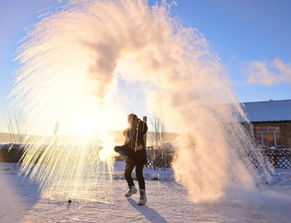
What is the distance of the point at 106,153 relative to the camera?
11422mm

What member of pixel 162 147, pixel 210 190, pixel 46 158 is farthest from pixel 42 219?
pixel 46 158

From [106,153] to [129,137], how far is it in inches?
245

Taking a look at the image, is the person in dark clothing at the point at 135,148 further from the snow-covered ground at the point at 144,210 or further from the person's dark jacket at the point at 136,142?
the snow-covered ground at the point at 144,210

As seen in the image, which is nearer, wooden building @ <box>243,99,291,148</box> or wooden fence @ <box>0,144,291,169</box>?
wooden fence @ <box>0,144,291,169</box>

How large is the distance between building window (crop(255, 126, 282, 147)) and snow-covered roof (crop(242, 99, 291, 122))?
986 mm

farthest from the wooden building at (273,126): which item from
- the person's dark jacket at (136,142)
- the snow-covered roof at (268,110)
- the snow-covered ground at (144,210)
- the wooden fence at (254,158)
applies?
the person's dark jacket at (136,142)

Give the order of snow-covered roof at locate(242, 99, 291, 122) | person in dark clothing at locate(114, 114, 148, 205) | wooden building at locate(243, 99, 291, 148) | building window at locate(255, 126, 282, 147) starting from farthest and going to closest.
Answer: snow-covered roof at locate(242, 99, 291, 122)
building window at locate(255, 126, 282, 147)
wooden building at locate(243, 99, 291, 148)
person in dark clothing at locate(114, 114, 148, 205)

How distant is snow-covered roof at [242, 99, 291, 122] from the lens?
76.4ft

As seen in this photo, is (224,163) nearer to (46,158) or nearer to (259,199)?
(259,199)

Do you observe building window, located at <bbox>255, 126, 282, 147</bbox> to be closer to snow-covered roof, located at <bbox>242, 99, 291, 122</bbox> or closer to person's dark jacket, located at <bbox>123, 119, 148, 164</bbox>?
snow-covered roof, located at <bbox>242, 99, 291, 122</bbox>

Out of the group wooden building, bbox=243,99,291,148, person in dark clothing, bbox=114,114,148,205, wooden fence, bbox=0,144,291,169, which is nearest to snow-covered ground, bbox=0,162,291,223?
person in dark clothing, bbox=114,114,148,205

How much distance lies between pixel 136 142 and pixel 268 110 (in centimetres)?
2408

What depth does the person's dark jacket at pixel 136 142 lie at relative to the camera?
17.5 feet

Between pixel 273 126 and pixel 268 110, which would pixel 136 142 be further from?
pixel 268 110
